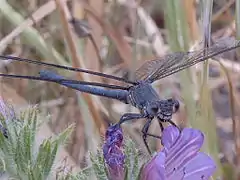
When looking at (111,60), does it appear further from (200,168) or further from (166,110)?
(200,168)

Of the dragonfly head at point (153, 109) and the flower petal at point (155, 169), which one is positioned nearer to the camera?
the flower petal at point (155, 169)

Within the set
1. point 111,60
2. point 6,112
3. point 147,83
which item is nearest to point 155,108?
point 147,83

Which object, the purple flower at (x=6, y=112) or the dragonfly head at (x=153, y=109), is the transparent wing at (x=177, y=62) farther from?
the purple flower at (x=6, y=112)

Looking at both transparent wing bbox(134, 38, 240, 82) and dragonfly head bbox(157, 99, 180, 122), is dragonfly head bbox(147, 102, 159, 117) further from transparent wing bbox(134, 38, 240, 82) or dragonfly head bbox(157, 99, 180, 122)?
transparent wing bbox(134, 38, 240, 82)

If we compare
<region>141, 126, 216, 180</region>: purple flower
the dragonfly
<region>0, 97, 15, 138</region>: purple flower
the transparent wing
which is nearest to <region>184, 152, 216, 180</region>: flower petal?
<region>141, 126, 216, 180</region>: purple flower

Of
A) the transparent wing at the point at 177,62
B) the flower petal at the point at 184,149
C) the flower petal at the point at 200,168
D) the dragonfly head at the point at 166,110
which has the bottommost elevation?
the flower petal at the point at 200,168

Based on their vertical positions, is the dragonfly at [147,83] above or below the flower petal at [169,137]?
above

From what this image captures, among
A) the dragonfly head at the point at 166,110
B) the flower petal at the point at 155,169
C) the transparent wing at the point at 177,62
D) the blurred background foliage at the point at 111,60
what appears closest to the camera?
the flower petal at the point at 155,169

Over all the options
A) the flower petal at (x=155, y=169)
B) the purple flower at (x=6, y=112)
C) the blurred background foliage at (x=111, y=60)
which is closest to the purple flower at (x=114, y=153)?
the flower petal at (x=155, y=169)
